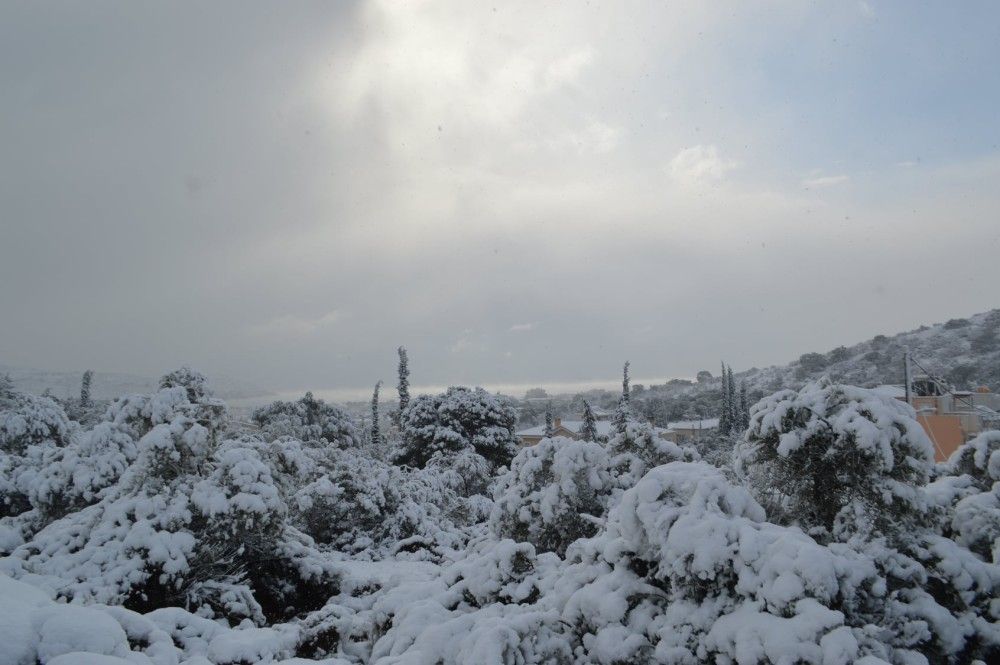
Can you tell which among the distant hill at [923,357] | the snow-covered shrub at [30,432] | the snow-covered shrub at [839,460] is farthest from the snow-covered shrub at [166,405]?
the distant hill at [923,357]

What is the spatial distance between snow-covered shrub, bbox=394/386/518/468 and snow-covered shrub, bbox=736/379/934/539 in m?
25.8

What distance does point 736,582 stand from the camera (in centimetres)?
367

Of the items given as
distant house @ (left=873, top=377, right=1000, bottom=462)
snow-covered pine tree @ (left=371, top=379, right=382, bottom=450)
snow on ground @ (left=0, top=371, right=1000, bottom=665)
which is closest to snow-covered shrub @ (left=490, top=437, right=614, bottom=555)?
snow on ground @ (left=0, top=371, right=1000, bottom=665)

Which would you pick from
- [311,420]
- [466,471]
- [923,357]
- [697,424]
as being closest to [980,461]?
[466,471]

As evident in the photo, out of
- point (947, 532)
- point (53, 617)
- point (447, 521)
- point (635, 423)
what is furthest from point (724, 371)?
point (53, 617)

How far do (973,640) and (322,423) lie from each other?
34.5m

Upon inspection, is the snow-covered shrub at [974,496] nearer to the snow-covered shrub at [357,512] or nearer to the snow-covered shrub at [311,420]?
the snow-covered shrub at [357,512]

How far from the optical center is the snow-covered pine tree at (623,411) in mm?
10516

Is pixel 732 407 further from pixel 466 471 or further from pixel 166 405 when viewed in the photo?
pixel 166 405

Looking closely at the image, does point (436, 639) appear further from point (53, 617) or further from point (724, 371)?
point (724, 371)

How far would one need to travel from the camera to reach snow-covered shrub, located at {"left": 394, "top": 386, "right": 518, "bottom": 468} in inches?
1224

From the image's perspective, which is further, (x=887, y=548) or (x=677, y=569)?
(x=887, y=548)

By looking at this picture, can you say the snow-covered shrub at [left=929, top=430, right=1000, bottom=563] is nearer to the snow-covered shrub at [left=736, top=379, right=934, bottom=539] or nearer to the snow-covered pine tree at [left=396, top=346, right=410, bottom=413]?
the snow-covered shrub at [left=736, top=379, right=934, bottom=539]

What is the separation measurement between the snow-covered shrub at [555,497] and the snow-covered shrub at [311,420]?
2697cm
